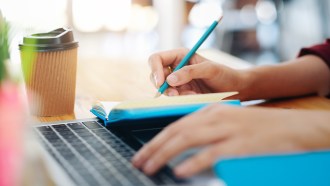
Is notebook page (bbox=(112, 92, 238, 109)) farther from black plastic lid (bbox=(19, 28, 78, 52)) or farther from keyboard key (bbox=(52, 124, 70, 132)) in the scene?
black plastic lid (bbox=(19, 28, 78, 52))

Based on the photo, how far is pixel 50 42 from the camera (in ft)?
3.25

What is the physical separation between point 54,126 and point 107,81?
50 centimetres

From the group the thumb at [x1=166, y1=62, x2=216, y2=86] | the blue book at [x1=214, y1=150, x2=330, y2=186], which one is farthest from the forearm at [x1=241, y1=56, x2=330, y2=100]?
the blue book at [x1=214, y1=150, x2=330, y2=186]

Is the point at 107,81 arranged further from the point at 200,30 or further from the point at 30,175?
the point at 200,30

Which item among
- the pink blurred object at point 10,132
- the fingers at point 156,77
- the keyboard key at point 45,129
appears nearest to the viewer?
the pink blurred object at point 10,132

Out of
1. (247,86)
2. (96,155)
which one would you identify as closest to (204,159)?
(96,155)

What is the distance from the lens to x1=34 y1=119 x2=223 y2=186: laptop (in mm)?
631

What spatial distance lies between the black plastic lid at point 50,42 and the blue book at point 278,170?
0.49 m

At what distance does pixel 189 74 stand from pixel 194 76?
16 mm

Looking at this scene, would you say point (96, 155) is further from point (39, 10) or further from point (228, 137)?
point (39, 10)

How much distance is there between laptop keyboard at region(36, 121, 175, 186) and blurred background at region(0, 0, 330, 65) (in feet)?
8.41

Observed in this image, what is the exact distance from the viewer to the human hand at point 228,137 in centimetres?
63

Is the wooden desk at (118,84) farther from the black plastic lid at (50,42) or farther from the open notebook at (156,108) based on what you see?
the open notebook at (156,108)

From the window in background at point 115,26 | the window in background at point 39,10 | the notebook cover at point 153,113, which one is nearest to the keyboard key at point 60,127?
the notebook cover at point 153,113
